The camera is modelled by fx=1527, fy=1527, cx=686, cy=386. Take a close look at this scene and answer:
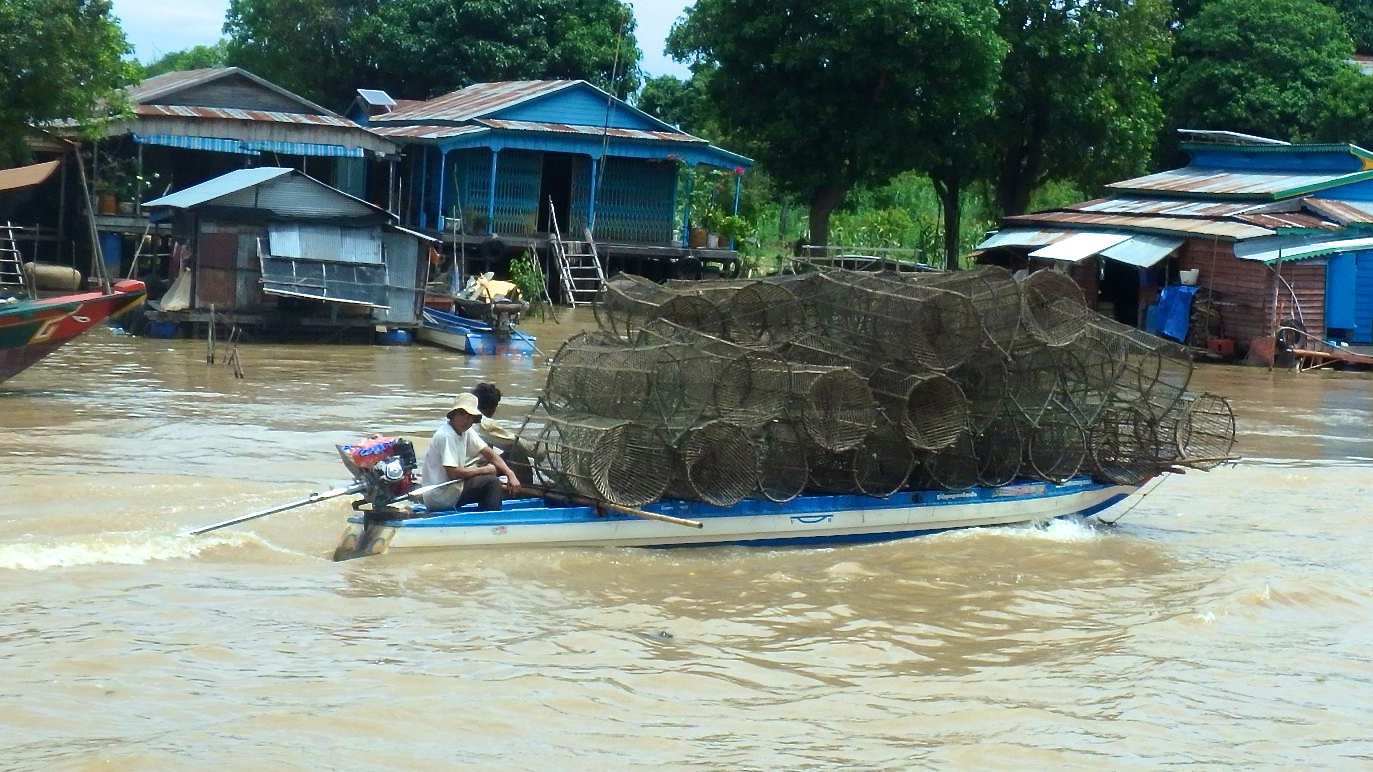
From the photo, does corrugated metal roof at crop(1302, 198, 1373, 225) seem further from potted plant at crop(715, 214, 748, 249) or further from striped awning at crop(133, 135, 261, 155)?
striped awning at crop(133, 135, 261, 155)

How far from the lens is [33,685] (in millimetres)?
6801

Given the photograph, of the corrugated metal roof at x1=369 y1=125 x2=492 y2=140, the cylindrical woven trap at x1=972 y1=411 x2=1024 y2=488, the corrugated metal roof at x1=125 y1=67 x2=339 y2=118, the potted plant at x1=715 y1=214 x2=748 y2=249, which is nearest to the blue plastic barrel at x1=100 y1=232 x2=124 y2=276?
the corrugated metal roof at x1=125 y1=67 x2=339 y2=118

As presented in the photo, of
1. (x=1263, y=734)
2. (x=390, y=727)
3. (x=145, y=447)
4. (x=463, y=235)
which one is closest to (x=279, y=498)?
(x=145, y=447)

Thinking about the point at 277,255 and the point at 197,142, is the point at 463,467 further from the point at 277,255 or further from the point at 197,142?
the point at 197,142

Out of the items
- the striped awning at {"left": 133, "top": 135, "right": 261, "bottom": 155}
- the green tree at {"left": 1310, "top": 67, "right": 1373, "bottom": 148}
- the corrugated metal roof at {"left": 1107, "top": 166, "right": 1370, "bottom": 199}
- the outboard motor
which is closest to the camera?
the outboard motor

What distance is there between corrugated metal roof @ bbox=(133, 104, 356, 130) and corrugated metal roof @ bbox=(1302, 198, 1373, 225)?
16.2m

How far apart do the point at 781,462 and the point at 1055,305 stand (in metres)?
2.38

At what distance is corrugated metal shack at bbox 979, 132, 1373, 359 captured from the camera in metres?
23.3

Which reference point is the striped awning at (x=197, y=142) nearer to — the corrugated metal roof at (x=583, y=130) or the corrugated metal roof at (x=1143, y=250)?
the corrugated metal roof at (x=583, y=130)

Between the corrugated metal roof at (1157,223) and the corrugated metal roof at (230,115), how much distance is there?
12928mm

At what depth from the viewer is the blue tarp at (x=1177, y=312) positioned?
2423 cm

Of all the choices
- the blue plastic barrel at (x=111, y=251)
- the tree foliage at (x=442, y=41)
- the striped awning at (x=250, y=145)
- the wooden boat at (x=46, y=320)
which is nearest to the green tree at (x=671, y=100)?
the tree foliage at (x=442, y=41)

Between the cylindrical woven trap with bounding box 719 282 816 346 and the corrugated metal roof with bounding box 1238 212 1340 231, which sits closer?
the cylindrical woven trap with bounding box 719 282 816 346

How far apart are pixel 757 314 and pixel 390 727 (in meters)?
4.93
